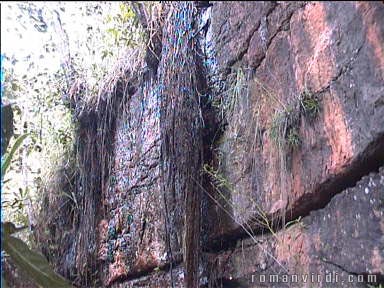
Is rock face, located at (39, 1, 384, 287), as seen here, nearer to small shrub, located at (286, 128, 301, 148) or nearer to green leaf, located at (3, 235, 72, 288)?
small shrub, located at (286, 128, 301, 148)

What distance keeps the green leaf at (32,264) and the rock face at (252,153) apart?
687mm

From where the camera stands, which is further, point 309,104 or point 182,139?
point 182,139

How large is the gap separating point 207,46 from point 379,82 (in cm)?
123

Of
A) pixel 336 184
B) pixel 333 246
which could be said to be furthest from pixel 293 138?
pixel 333 246

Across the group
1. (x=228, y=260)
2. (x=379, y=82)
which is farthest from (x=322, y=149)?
(x=228, y=260)

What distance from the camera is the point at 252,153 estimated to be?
89.9 inches

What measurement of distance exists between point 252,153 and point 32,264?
1068mm

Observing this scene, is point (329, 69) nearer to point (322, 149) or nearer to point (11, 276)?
point (322, 149)

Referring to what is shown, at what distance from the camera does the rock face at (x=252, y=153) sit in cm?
171

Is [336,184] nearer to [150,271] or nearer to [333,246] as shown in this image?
[333,246]

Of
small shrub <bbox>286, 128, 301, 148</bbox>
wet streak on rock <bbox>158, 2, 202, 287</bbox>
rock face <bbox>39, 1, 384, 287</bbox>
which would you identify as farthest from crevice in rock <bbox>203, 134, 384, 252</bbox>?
wet streak on rock <bbox>158, 2, 202, 287</bbox>

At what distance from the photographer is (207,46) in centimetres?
271

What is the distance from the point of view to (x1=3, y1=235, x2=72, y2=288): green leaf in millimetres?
2064

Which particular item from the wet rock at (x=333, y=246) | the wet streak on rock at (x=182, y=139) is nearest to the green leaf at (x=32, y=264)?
the wet streak on rock at (x=182, y=139)
